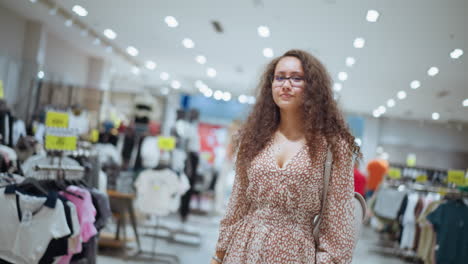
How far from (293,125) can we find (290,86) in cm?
15

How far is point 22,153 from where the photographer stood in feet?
11.6

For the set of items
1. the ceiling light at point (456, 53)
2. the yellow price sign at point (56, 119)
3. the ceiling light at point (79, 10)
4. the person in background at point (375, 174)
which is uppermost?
the ceiling light at point (79, 10)

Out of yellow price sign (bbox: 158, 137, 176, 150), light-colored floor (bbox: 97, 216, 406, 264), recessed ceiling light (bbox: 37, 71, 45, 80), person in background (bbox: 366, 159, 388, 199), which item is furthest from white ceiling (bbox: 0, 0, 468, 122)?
light-colored floor (bbox: 97, 216, 406, 264)

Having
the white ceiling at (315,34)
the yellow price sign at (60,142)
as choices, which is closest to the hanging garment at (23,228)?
the yellow price sign at (60,142)

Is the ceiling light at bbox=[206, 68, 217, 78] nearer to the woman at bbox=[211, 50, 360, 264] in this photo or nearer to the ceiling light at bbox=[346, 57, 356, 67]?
the ceiling light at bbox=[346, 57, 356, 67]

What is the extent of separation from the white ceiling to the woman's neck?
3.48m

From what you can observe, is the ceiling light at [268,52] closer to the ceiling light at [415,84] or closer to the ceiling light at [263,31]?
the ceiling light at [263,31]

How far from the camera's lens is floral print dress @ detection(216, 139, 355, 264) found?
1377mm

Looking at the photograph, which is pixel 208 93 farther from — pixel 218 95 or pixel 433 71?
pixel 433 71

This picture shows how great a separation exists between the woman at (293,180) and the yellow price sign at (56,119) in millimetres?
1823

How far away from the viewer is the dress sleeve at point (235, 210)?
1.56 metres

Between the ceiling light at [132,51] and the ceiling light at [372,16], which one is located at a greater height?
the ceiling light at [132,51]

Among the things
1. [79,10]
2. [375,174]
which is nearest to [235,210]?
[79,10]

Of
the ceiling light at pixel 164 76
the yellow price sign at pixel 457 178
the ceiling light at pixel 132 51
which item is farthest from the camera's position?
the ceiling light at pixel 164 76
